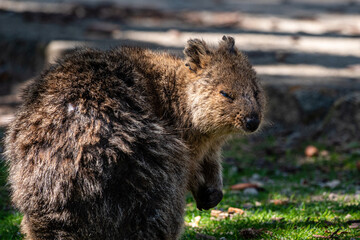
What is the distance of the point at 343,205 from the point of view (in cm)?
640

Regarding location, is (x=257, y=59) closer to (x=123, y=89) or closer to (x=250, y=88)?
(x=250, y=88)

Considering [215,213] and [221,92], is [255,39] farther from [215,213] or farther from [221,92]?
[221,92]

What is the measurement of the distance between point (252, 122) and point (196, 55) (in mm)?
956

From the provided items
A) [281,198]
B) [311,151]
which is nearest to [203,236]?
[281,198]

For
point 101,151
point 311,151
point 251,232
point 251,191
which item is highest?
point 101,151

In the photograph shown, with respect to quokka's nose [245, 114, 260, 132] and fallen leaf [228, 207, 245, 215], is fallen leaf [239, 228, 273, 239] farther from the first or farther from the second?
quokka's nose [245, 114, 260, 132]

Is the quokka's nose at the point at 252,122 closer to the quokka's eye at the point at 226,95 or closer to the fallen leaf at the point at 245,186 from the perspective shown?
the quokka's eye at the point at 226,95

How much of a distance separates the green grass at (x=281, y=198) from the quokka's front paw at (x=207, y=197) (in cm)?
30

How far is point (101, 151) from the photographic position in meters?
4.03

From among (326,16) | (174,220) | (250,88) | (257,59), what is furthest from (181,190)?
(326,16)

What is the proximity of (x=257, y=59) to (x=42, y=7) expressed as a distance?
700 cm

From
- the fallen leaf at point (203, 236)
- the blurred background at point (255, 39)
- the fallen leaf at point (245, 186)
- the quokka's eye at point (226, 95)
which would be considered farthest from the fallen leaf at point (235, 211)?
the blurred background at point (255, 39)

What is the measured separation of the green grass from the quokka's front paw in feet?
0.98

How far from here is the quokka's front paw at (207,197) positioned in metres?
5.51
